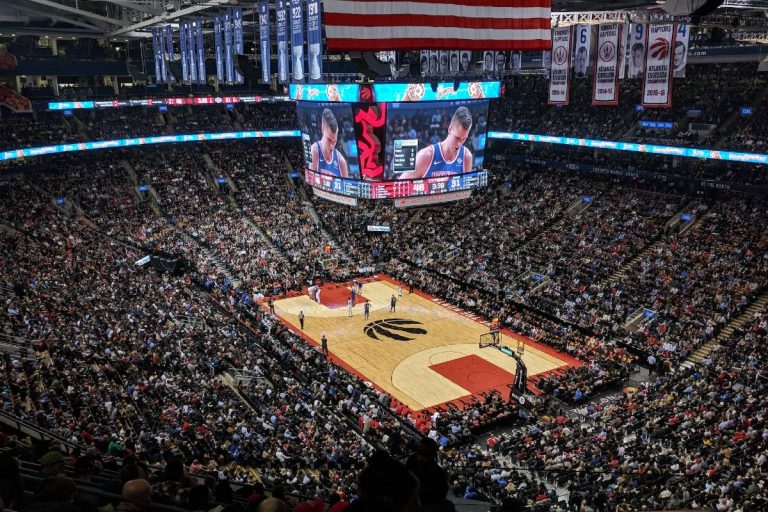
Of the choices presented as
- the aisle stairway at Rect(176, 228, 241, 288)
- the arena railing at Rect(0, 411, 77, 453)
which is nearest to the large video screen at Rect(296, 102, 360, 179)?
the aisle stairway at Rect(176, 228, 241, 288)

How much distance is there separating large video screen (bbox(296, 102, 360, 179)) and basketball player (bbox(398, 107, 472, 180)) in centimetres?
257

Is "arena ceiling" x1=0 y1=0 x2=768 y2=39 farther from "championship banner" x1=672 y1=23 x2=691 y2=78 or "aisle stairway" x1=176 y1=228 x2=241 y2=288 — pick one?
"aisle stairway" x1=176 y1=228 x2=241 y2=288

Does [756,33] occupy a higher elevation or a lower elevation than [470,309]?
higher

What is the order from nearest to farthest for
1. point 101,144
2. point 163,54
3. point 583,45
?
point 583,45 → point 163,54 → point 101,144

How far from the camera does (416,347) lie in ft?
96.3

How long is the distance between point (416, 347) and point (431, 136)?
943 cm

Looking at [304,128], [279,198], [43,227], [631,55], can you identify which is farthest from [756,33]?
[43,227]

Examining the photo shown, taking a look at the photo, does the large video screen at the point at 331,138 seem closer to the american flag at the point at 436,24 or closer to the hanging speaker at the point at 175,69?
the hanging speaker at the point at 175,69

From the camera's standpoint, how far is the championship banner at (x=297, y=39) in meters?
23.7

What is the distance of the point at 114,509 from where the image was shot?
4488 mm

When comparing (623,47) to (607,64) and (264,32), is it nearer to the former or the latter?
(607,64)

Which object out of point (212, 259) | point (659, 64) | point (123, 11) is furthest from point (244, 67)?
point (659, 64)

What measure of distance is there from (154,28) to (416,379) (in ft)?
87.5

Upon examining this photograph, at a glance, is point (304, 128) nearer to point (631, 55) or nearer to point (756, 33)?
point (631, 55)
